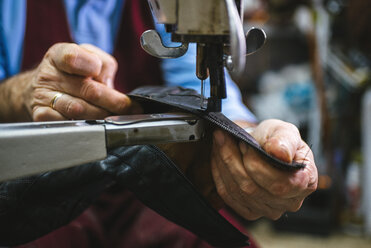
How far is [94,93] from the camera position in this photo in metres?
0.43

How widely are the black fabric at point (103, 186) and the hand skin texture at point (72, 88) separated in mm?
74

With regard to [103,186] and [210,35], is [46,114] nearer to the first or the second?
[103,186]

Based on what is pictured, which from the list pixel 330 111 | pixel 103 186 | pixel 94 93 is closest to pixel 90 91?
pixel 94 93

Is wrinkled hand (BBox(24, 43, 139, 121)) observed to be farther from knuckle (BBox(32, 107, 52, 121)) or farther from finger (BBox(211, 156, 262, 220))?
finger (BBox(211, 156, 262, 220))

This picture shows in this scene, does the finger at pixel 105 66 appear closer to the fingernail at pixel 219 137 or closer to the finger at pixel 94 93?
the finger at pixel 94 93

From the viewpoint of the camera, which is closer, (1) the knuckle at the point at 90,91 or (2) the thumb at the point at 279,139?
(2) the thumb at the point at 279,139

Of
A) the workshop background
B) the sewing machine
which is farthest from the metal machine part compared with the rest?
the workshop background

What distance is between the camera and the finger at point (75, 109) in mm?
427

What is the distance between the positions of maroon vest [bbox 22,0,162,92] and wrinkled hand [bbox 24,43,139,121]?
0.53 feet

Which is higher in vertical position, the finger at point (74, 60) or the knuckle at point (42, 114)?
the finger at point (74, 60)

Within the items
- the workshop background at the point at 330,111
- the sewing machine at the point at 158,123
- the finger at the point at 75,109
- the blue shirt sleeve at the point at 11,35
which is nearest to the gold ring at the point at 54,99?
the finger at the point at 75,109

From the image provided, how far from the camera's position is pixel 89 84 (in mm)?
432

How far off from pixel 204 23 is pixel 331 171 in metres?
1.38

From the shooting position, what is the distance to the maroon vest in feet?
2.01
